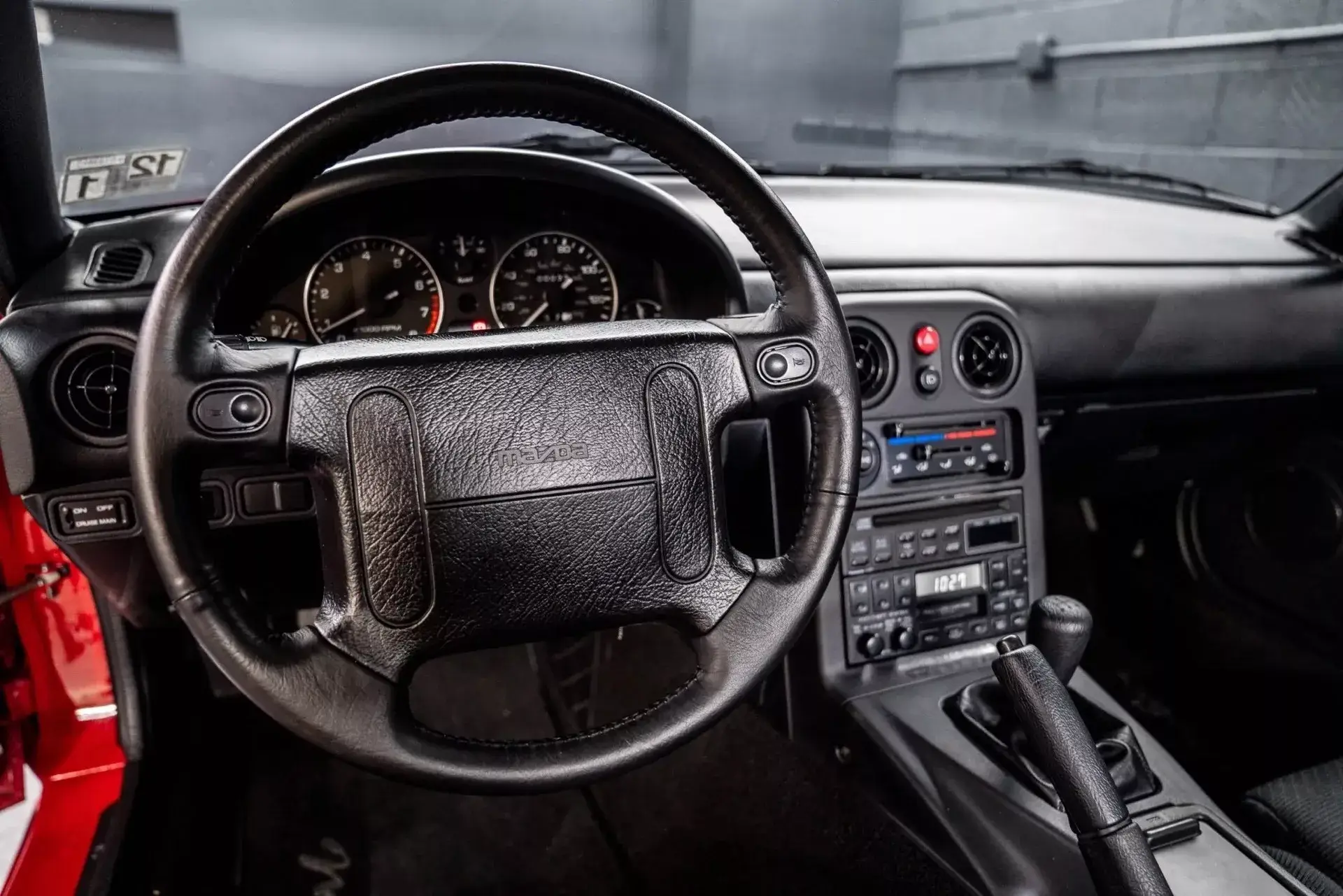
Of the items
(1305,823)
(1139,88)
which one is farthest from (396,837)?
(1139,88)

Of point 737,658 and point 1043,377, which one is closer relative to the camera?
point 737,658

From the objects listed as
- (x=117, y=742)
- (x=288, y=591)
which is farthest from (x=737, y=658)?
(x=117, y=742)

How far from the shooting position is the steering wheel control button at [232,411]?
825mm

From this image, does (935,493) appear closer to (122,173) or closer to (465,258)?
(465,258)

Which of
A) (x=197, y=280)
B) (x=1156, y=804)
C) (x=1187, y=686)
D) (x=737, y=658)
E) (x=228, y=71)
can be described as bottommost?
(x=1187, y=686)

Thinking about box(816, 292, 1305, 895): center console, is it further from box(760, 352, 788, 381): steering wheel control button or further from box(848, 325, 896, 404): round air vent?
box(760, 352, 788, 381): steering wheel control button

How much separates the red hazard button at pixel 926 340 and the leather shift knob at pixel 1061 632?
420mm

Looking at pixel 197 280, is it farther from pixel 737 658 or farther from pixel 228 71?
pixel 228 71

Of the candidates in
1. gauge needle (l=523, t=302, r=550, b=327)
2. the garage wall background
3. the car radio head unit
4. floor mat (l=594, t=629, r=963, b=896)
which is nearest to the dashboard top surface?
the garage wall background

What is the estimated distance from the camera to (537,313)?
1.40 m

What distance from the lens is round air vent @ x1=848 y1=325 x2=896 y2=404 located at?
1.36 m

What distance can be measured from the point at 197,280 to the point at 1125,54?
3839 mm

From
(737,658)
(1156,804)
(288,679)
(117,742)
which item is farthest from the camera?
(117,742)

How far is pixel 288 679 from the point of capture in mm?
814
